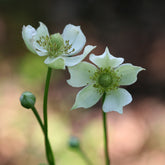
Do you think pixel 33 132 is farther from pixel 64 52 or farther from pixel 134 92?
pixel 64 52

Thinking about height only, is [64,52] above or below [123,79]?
above

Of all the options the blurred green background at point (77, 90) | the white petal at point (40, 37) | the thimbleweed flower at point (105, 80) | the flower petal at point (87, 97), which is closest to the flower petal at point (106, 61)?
the thimbleweed flower at point (105, 80)

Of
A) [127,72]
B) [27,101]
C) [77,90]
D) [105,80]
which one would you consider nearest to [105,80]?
[105,80]

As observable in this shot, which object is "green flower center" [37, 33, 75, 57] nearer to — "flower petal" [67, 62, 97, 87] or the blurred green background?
"flower petal" [67, 62, 97, 87]

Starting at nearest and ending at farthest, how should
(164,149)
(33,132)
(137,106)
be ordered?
(164,149)
(33,132)
(137,106)

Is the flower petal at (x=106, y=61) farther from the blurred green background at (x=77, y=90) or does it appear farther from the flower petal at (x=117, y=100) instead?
the blurred green background at (x=77, y=90)

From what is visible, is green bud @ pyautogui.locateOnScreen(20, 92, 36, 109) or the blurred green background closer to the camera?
green bud @ pyautogui.locateOnScreen(20, 92, 36, 109)

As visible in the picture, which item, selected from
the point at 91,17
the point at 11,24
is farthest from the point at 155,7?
the point at 11,24

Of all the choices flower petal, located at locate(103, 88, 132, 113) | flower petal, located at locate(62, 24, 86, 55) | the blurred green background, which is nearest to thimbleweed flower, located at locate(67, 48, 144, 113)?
flower petal, located at locate(103, 88, 132, 113)
